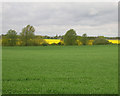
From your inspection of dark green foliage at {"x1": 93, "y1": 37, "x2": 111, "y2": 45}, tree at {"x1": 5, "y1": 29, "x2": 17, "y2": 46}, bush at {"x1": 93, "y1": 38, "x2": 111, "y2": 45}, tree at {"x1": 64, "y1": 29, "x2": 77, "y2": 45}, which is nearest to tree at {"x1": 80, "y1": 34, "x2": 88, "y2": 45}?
tree at {"x1": 64, "y1": 29, "x2": 77, "y2": 45}

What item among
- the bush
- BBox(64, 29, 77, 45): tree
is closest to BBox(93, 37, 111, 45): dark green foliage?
the bush

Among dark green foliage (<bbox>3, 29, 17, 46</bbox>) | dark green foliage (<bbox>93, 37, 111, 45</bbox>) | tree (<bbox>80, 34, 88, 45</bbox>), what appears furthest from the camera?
dark green foliage (<bbox>93, 37, 111, 45</bbox>)

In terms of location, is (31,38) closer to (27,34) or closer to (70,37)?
(27,34)

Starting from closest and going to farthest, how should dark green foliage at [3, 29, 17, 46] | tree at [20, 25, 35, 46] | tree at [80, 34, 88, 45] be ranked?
tree at [20, 25, 35, 46] < dark green foliage at [3, 29, 17, 46] < tree at [80, 34, 88, 45]

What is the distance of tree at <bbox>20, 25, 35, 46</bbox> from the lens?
5484cm

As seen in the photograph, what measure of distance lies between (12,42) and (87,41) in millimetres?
30087

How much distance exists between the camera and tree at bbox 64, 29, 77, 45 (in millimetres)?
61094

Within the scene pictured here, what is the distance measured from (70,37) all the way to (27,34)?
16.5m

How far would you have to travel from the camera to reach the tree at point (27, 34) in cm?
5484

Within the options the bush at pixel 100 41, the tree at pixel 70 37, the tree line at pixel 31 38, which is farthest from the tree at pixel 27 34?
the bush at pixel 100 41

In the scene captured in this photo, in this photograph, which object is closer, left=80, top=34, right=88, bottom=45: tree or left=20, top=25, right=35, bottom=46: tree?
left=20, top=25, right=35, bottom=46: tree

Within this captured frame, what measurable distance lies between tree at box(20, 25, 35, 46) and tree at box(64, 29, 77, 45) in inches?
526

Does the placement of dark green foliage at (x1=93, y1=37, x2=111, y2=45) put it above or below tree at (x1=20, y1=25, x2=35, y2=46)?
below

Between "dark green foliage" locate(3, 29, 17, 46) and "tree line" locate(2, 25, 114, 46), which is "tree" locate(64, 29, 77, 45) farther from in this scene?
"dark green foliage" locate(3, 29, 17, 46)
